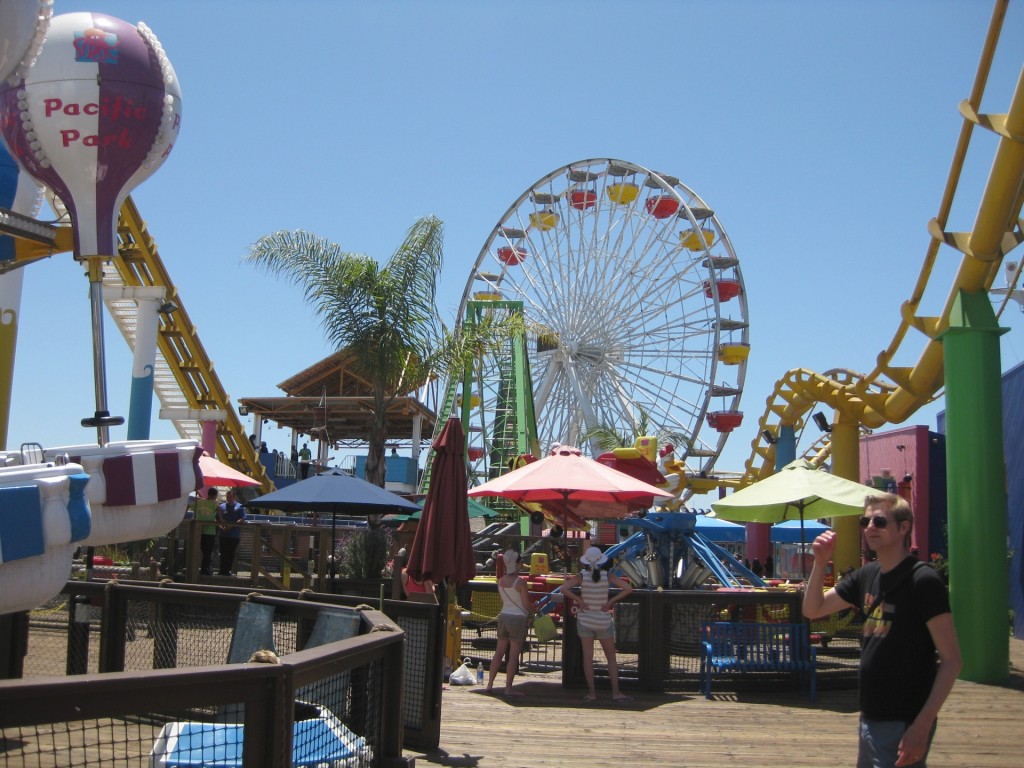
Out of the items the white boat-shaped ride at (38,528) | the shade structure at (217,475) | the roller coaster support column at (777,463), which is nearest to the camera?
the white boat-shaped ride at (38,528)

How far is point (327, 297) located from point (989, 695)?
37.7ft

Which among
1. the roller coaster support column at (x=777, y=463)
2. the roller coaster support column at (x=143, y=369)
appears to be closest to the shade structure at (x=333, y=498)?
the roller coaster support column at (x=143, y=369)

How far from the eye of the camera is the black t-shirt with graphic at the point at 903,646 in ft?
12.0

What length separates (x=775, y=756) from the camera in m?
6.56

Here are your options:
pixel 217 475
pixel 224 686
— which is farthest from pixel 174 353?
pixel 224 686

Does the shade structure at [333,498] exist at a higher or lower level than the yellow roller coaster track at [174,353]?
lower

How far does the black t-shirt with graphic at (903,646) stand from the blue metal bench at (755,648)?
5.28m

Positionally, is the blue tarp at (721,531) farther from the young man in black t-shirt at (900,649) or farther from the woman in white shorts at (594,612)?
the young man in black t-shirt at (900,649)

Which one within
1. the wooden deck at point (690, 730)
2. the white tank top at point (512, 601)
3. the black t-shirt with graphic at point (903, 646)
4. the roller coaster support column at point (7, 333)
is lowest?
the wooden deck at point (690, 730)

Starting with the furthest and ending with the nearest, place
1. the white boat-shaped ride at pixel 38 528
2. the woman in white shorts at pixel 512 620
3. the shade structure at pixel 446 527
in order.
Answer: the shade structure at pixel 446 527, the woman in white shorts at pixel 512 620, the white boat-shaped ride at pixel 38 528

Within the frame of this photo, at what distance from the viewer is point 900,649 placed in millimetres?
3682

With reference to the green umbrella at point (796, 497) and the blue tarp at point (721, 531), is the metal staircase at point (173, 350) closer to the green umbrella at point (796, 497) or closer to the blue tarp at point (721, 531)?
the blue tarp at point (721, 531)

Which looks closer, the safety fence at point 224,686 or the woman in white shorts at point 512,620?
the safety fence at point 224,686

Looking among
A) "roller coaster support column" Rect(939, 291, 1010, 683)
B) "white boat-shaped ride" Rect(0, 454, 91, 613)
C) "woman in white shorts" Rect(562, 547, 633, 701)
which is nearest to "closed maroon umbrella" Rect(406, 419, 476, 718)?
"woman in white shorts" Rect(562, 547, 633, 701)
